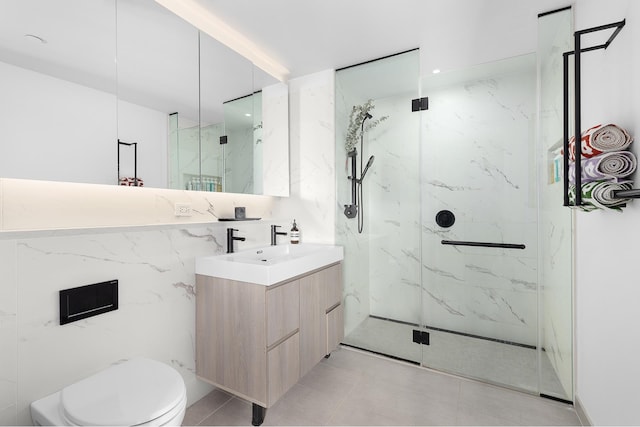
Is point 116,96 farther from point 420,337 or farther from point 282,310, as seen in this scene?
point 420,337

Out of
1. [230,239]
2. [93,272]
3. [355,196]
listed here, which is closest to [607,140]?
[355,196]

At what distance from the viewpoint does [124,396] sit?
108 cm

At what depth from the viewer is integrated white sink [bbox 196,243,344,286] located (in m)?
1.62

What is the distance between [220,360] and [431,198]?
6.04ft

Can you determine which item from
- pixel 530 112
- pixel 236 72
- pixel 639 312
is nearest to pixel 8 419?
pixel 236 72

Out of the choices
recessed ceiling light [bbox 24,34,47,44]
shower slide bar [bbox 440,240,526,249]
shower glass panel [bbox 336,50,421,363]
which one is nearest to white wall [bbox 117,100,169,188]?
recessed ceiling light [bbox 24,34,47,44]

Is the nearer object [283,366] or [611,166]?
[611,166]

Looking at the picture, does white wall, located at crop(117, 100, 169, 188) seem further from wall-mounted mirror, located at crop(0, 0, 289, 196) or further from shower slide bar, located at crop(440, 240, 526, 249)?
shower slide bar, located at crop(440, 240, 526, 249)

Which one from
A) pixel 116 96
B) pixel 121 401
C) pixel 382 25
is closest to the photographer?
pixel 121 401

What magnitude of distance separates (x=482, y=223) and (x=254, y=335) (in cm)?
173

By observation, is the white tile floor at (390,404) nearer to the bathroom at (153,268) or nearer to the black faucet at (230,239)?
the bathroom at (153,268)

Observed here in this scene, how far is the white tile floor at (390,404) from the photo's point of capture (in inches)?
66.4

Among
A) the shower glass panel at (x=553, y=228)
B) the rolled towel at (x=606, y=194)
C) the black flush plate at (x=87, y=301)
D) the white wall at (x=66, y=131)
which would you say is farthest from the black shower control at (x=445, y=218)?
the black flush plate at (x=87, y=301)

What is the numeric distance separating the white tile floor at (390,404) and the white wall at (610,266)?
316 millimetres
